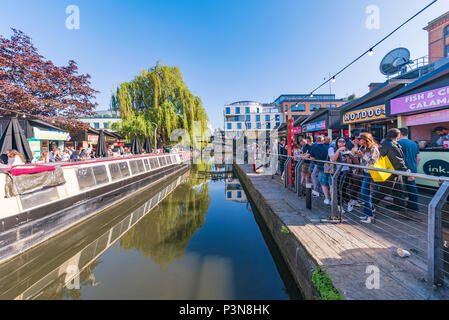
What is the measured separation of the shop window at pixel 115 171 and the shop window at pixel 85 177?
117 centimetres

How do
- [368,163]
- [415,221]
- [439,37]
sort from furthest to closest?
[439,37]
[368,163]
[415,221]

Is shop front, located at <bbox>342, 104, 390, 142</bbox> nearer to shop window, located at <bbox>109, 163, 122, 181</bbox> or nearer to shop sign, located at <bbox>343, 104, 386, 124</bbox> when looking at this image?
shop sign, located at <bbox>343, 104, 386, 124</bbox>

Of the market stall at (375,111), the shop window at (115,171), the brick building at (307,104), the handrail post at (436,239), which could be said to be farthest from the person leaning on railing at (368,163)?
the brick building at (307,104)

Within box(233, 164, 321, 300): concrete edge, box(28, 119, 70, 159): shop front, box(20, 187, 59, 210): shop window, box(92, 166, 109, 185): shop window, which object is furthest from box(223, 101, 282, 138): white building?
box(233, 164, 321, 300): concrete edge

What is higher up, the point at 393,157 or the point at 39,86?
the point at 39,86

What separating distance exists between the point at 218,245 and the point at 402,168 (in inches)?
152

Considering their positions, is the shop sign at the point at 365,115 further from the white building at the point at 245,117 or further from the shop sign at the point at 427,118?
the white building at the point at 245,117

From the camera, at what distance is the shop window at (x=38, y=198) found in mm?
4134

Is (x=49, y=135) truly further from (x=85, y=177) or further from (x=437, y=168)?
(x=437, y=168)

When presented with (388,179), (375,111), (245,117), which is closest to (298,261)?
(388,179)

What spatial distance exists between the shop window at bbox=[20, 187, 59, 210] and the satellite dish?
1679 cm

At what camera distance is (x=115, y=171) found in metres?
8.12

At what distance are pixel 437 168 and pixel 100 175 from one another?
Result: 33.7 ft
